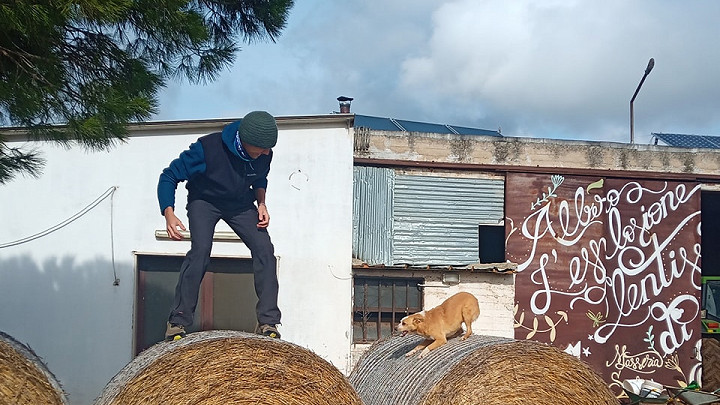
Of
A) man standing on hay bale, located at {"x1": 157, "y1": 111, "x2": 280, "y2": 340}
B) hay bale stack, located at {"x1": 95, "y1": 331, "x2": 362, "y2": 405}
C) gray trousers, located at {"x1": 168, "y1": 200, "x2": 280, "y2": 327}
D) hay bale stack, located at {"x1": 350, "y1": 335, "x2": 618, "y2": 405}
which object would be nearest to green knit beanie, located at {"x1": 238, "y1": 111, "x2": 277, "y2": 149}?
man standing on hay bale, located at {"x1": 157, "y1": 111, "x2": 280, "y2": 340}

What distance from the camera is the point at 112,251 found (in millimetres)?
12672

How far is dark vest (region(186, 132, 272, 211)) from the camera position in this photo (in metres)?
6.83

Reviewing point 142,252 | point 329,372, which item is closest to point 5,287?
point 142,252

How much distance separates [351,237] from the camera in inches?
512

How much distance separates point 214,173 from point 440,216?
23.9 ft

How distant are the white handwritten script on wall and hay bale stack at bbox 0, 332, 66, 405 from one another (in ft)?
30.4

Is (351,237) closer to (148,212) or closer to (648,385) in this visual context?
(148,212)

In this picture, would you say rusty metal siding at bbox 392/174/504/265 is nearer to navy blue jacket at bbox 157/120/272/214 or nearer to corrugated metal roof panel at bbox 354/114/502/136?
corrugated metal roof panel at bbox 354/114/502/136

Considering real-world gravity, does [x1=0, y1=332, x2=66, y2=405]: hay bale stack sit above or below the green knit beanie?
below

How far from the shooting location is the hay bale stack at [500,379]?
6258 mm

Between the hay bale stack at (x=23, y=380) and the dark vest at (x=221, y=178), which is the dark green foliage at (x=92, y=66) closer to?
the dark vest at (x=221, y=178)

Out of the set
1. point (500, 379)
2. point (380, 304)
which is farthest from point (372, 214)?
point (500, 379)

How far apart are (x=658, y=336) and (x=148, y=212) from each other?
864cm

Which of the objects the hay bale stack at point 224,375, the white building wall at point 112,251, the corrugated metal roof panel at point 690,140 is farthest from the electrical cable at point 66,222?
the corrugated metal roof panel at point 690,140
